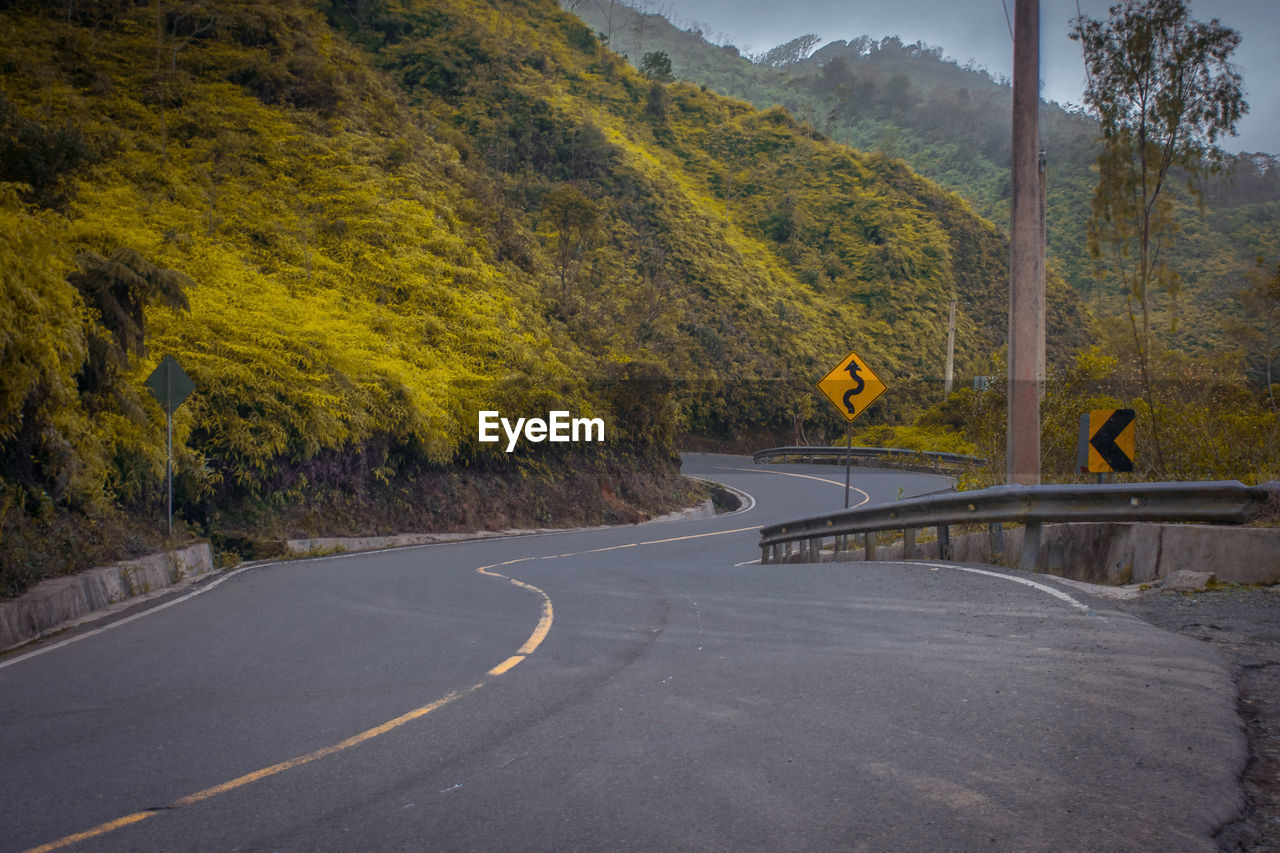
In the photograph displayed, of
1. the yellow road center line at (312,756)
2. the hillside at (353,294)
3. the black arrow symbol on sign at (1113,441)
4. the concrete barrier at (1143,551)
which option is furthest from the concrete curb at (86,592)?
A: the black arrow symbol on sign at (1113,441)

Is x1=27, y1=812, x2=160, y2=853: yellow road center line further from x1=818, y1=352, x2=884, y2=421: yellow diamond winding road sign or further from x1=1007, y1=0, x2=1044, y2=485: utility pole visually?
x1=818, y1=352, x2=884, y2=421: yellow diamond winding road sign

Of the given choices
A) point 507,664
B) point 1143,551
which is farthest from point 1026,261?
point 507,664

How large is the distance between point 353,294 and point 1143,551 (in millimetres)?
24239

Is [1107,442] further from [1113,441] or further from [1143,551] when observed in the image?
[1143,551]

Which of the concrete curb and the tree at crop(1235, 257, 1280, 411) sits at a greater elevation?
the tree at crop(1235, 257, 1280, 411)

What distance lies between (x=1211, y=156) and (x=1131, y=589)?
9782 millimetres

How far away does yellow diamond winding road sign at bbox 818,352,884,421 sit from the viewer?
66.5ft

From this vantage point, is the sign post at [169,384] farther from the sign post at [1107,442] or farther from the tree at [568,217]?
the tree at [568,217]

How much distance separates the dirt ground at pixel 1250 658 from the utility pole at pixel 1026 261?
421 centimetres

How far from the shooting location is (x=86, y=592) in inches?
414

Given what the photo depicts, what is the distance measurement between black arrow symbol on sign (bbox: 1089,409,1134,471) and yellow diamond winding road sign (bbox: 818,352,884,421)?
9.29 metres

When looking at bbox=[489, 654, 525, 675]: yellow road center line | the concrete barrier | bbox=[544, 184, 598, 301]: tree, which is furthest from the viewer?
bbox=[544, 184, 598, 301]: tree

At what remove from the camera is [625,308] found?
151ft

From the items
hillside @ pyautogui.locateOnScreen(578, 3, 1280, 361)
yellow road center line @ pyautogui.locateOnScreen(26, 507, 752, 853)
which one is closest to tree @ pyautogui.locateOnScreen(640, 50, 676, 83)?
hillside @ pyautogui.locateOnScreen(578, 3, 1280, 361)
